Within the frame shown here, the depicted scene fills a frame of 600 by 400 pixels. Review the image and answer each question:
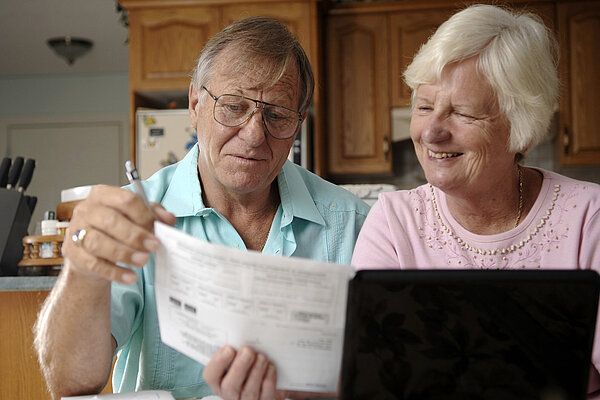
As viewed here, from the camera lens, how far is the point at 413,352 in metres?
0.72

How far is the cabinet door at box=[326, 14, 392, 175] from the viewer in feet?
12.4

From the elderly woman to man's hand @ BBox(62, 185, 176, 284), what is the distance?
466 mm

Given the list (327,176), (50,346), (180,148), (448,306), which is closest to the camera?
(448,306)

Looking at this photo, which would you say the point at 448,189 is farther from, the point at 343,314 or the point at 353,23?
the point at 353,23

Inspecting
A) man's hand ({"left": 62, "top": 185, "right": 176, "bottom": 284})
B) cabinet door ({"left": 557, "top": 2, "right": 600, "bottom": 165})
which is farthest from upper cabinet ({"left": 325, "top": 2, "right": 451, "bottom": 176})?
man's hand ({"left": 62, "top": 185, "right": 176, "bottom": 284})

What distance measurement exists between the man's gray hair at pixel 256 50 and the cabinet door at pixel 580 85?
111 inches

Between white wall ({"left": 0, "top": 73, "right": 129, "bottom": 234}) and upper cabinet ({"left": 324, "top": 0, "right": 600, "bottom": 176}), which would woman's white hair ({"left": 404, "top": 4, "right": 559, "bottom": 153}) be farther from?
white wall ({"left": 0, "top": 73, "right": 129, "bottom": 234})

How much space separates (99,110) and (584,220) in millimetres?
5943

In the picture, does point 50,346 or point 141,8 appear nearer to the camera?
point 50,346

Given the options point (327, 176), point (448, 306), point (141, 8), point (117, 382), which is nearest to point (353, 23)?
point (327, 176)

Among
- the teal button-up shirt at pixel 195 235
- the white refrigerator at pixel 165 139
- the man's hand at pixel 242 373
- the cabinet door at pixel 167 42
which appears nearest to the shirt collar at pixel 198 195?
the teal button-up shirt at pixel 195 235

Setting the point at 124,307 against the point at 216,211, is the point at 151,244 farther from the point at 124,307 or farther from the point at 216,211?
the point at 216,211

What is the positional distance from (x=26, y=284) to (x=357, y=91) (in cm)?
259

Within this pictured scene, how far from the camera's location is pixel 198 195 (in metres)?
1.27
